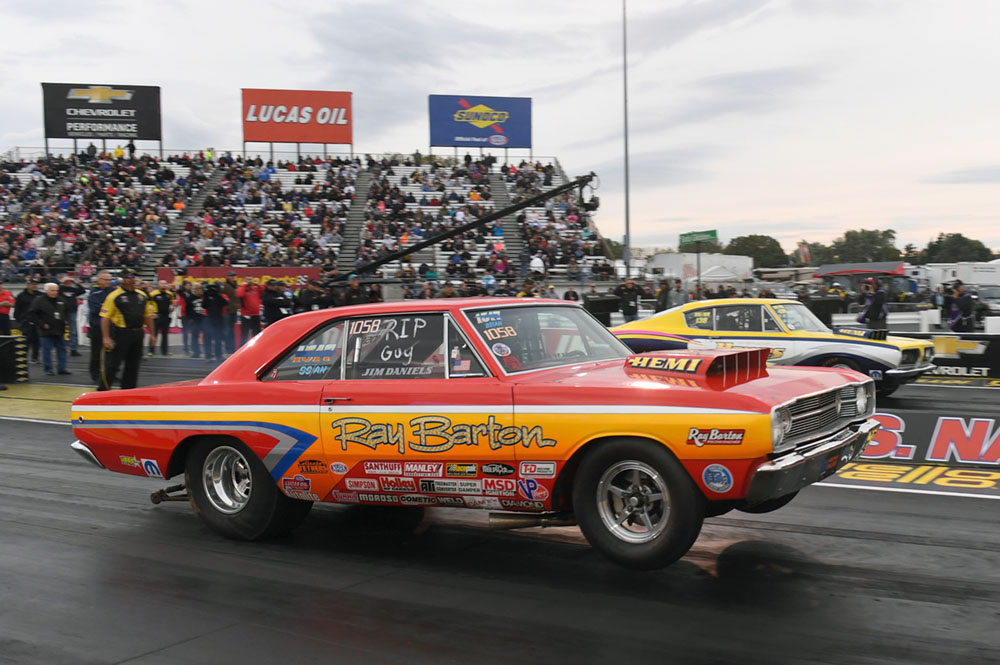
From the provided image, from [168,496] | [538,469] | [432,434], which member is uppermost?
[432,434]

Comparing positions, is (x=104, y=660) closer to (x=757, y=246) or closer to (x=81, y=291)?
(x=81, y=291)

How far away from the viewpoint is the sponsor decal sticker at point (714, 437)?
4207 mm

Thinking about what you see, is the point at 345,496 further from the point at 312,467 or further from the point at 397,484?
the point at 397,484

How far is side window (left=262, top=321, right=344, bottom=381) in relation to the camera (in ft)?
17.9

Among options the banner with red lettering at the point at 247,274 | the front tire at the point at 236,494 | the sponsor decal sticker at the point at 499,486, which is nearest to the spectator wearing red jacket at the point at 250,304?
the banner with red lettering at the point at 247,274

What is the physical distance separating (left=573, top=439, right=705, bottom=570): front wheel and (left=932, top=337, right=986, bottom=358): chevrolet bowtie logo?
12.3m

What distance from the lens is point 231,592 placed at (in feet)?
15.2

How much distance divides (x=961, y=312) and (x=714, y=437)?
1644 centimetres

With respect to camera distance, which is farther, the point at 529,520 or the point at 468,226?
the point at 468,226

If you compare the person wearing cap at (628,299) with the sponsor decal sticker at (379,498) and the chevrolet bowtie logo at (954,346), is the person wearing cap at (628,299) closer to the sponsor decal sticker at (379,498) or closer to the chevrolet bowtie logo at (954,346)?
the chevrolet bowtie logo at (954,346)

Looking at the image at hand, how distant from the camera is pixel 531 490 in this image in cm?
469

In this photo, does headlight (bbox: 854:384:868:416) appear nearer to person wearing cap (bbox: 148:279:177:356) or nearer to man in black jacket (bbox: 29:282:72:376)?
man in black jacket (bbox: 29:282:72:376)

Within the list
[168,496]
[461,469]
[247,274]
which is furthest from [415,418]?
[247,274]

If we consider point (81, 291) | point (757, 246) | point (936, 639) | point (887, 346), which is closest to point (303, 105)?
point (81, 291)
